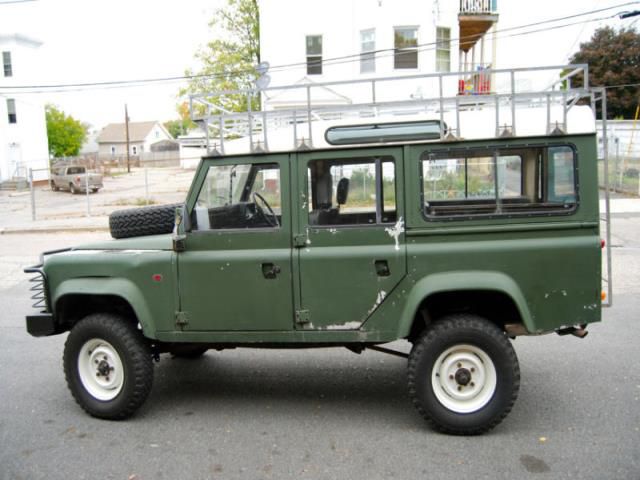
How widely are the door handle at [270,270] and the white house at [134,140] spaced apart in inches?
3509

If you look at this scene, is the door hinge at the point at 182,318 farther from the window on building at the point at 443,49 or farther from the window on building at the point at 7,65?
the window on building at the point at 7,65

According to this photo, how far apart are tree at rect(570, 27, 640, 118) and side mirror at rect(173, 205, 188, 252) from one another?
3835 centimetres

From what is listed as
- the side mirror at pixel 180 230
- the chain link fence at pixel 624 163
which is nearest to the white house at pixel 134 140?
the chain link fence at pixel 624 163

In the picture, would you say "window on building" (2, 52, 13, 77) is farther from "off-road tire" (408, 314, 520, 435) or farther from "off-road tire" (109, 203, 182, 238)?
"off-road tire" (408, 314, 520, 435)

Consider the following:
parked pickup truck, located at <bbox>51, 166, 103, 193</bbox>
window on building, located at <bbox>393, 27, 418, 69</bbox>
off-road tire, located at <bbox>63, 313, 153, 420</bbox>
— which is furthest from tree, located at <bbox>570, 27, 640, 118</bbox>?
off-road tire, located at <bbox>63, 313, 153, 420</bbox>

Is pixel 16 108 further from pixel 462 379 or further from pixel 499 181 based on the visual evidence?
pixel 462 379

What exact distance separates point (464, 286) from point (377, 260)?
0.63 metres

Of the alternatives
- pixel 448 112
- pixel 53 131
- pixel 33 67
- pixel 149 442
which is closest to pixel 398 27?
pixel 448 112

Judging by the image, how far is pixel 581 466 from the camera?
3.84 m

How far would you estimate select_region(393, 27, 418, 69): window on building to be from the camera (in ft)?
76.8

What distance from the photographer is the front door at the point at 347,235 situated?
14.3 feet

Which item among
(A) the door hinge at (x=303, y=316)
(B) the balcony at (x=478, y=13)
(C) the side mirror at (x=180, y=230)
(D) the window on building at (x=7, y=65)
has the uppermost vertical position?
(D) the window on building at (x=7, y=65)

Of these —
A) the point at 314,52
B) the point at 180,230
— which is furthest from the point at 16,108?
the point at 180,230

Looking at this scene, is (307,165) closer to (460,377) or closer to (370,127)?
(370,127)
